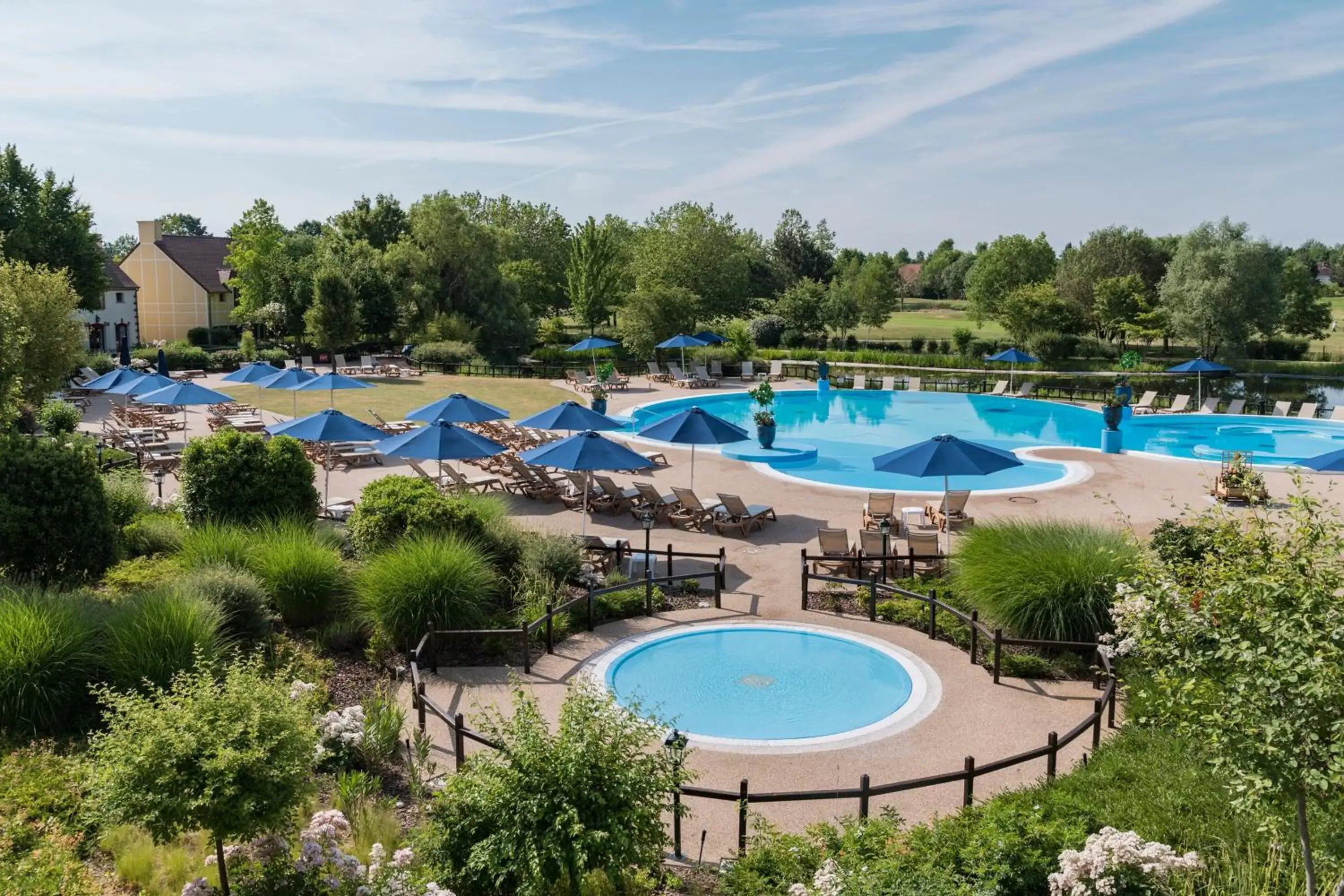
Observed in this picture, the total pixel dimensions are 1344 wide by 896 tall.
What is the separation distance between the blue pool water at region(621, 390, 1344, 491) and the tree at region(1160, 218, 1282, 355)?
45.5 feet

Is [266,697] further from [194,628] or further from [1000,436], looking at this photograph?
[1000,436]

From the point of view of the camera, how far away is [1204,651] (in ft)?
18.5

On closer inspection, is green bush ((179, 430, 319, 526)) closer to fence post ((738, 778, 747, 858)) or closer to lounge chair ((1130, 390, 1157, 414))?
fence post ((738, 778, 747, 858))

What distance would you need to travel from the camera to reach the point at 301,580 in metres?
12.0

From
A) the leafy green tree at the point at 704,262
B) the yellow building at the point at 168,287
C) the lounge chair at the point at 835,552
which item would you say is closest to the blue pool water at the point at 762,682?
the lounge chair at the point at 835,552

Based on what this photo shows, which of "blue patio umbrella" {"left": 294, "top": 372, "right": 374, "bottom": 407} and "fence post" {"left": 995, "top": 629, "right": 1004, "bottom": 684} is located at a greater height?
"blue patio umbrella" {"left": 294, "top": 372, "right": 374, "bottom": 407}

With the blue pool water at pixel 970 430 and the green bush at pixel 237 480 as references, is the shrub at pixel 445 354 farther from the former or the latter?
the green bush at pixel 237 480

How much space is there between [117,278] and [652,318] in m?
31.4

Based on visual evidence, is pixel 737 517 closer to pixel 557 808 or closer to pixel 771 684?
pixel 771 684

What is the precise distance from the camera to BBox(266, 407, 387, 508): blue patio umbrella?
17.1 metres

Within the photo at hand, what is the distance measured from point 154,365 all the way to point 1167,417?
39844 mm

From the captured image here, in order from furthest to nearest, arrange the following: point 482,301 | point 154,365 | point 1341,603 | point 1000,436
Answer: point 482,301
point 154,365
point 1000,436
point 1341,603

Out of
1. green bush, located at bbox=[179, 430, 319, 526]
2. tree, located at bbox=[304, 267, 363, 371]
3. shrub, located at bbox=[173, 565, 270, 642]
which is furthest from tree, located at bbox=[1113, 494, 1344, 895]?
Answer: tree, located at bbox=[304, 267, 363, 371]

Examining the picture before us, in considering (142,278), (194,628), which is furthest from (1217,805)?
(142,278)
